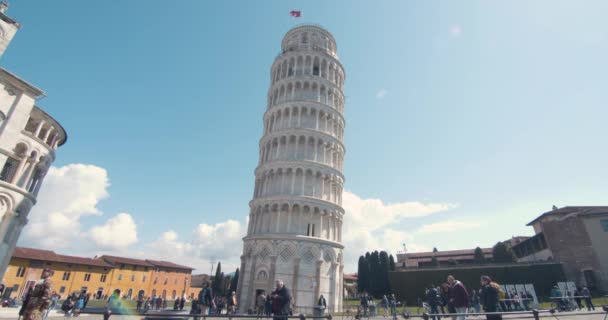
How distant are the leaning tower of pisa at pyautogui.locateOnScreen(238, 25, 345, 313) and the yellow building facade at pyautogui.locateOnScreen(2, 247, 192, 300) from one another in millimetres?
20861

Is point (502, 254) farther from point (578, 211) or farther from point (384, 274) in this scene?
point (384, 274)

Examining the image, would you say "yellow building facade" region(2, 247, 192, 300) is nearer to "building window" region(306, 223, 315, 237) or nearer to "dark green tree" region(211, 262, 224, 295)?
"dark green tree" region(211, 262, 224, 295)

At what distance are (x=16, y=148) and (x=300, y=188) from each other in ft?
83.7

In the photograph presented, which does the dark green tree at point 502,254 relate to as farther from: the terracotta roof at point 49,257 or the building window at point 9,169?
the terracotta roof at point 49,257

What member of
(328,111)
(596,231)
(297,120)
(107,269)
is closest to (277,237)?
(297,120)

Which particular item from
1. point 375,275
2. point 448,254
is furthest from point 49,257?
point 448,254

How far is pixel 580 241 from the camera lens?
35281mm

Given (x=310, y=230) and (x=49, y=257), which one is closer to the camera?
(x=310, y=230)

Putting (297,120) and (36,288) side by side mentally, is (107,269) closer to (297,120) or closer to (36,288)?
(297,120)

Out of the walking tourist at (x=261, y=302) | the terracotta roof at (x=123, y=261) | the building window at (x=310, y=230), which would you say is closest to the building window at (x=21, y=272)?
the terracotta roof at (x=123, y=261)

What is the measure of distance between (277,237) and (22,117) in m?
24.2

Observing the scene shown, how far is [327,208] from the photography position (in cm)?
3441

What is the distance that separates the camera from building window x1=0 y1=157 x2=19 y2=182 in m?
24.5

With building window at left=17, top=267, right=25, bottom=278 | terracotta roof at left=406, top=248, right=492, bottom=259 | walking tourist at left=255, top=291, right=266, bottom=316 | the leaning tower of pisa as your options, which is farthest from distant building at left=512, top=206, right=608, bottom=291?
building window at left=17, top=267, right=25, bottom=278
